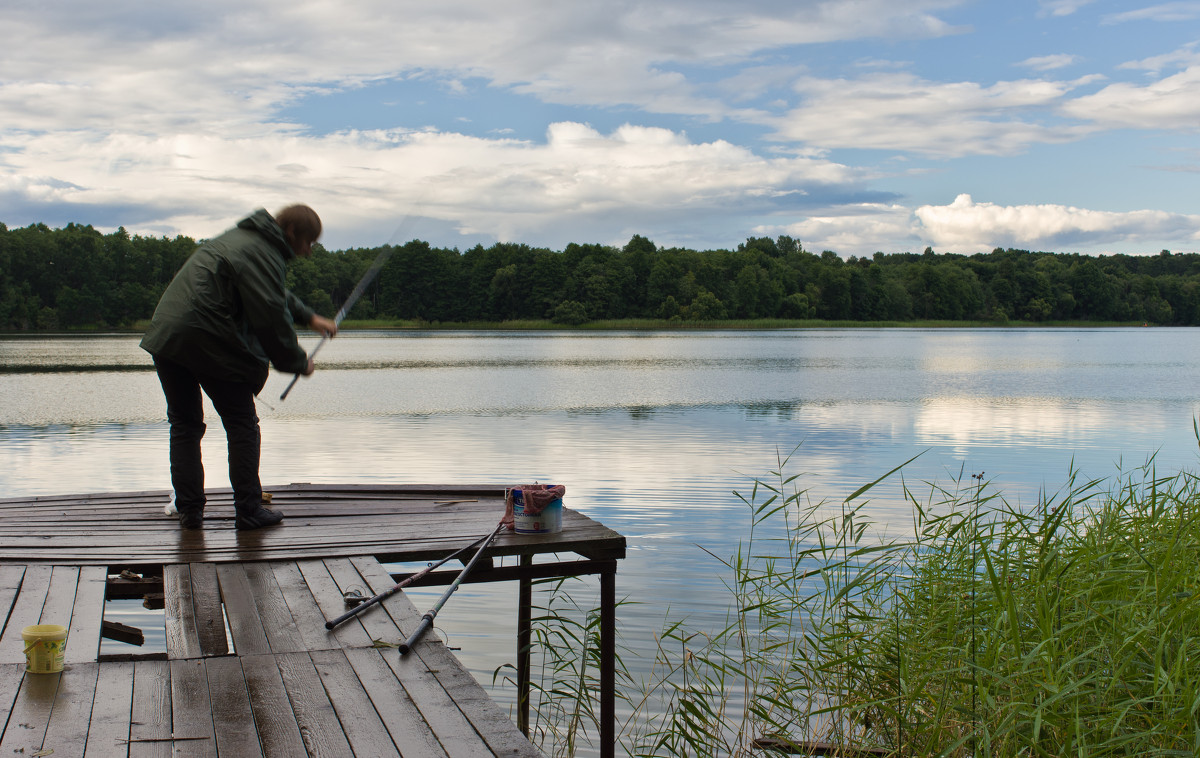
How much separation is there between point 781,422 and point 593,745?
11.8 m

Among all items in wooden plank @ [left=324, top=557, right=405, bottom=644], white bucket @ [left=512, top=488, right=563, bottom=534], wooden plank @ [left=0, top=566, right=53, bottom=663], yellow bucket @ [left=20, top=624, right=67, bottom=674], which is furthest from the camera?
white bucket @ [left=512, top=488, right=563, bottom=534]

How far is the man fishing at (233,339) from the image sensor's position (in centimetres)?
387

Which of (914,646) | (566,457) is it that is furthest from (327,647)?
(566,457)

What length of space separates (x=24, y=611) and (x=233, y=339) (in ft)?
4.53

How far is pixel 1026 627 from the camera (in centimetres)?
411

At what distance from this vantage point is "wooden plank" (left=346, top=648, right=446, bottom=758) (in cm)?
207

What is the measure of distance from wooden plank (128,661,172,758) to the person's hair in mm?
2145

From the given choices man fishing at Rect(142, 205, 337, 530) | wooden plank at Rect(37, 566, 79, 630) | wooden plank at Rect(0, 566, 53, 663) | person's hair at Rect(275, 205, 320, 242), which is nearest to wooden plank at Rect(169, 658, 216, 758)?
wooden plank at Rect(0, 566, 53, 663)

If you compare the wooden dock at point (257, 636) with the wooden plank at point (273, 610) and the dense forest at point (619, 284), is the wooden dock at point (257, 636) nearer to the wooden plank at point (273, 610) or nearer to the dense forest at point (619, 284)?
the wooden plank at point (273, 610)

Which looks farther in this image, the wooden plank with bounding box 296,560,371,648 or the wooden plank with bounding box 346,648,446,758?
the wooden plank with bounding box 296,560,371,648

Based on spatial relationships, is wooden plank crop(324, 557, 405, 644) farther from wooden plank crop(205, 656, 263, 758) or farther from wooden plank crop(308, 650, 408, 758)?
wooden plank crop(205, 656, 263, 758)

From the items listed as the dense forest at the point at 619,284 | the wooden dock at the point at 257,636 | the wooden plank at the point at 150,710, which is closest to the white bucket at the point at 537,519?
the wooden dock at the point at 257,636

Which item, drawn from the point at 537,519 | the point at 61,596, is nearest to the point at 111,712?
the point at 61,596

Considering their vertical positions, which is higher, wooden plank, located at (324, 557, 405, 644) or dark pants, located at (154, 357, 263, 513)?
dark pants, located at (154, 357, 263, 513)
